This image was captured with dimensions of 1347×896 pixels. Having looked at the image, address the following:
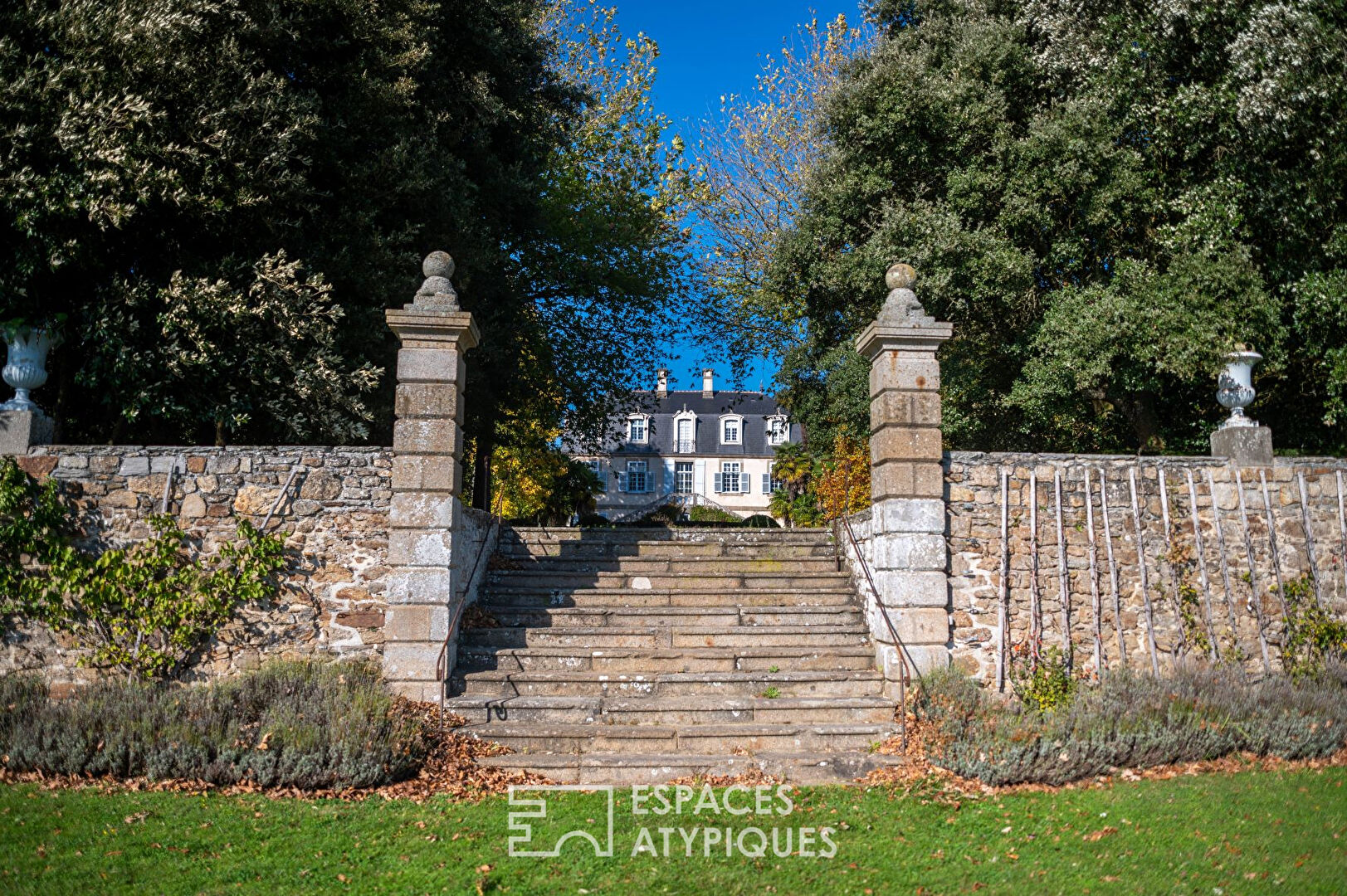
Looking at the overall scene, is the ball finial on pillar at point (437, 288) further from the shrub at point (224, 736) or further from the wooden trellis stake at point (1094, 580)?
the wooden trellis stake at point (1094, 580)

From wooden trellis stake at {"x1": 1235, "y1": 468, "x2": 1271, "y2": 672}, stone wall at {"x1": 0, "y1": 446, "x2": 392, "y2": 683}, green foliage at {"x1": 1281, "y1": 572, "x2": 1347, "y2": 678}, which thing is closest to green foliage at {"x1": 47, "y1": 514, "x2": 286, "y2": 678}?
stone wall at {"x1": 0, "y1": 446, "x2": 392, "y2": 683}

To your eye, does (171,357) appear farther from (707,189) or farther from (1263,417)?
(707,189)

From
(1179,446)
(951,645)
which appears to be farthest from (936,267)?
(951,645)

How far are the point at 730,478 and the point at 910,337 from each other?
34925mm

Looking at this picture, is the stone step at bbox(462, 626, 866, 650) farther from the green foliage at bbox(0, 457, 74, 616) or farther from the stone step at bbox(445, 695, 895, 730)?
the green foliage at bbox(0, 457, 74, 616)

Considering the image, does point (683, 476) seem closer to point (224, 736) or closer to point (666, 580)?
point (666, 580)

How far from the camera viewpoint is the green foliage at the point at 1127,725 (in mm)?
6793

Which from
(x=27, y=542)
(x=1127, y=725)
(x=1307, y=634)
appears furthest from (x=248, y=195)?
(x=1307, y=634)

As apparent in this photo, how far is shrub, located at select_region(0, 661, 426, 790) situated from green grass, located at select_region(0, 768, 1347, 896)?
0.27m

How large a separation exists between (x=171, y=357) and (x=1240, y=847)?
9.59m

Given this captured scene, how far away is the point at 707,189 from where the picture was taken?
71.2 ft

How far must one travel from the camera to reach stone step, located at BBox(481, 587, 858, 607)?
9.51m

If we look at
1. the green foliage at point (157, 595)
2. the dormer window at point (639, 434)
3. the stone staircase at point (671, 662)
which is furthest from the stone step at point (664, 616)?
the dormer window at point (639, 434)

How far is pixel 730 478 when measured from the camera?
4312 cm
